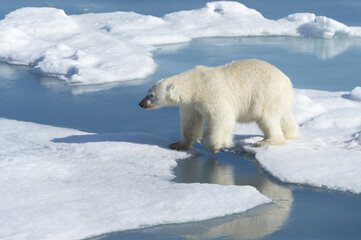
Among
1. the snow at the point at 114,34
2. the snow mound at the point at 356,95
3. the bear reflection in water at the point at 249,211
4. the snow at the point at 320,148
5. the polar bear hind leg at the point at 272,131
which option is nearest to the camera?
the bear reflection in water at the point at 249,211

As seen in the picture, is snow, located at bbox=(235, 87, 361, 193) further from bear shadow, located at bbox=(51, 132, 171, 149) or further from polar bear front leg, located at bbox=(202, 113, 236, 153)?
bear shadow, located at bbox=(51, 132, 171, 149)

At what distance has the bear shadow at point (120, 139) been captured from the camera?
5.48 m

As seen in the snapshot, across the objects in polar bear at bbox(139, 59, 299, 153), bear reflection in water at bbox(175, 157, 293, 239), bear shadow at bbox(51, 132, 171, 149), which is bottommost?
bear reflection in water at bbox(175, 157, 293, 239)

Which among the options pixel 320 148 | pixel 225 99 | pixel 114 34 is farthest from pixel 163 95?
pixel 114 34

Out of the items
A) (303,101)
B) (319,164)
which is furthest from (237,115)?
(303,101)

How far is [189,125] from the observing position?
528 centimetres

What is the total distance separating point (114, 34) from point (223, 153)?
7844 mm

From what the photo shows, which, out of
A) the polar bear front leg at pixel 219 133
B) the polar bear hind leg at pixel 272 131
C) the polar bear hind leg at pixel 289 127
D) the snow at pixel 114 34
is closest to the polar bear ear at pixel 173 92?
the polar bear front leg at pixel 219 133

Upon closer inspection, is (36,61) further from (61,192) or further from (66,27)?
(61,192)

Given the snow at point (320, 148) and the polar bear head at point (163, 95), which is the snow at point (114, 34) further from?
the polar bear head at point (163, 95)

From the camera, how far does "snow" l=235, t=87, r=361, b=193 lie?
449 cm

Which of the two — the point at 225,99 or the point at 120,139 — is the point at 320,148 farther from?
the point at 120,139

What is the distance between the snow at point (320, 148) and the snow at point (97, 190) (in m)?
0.61

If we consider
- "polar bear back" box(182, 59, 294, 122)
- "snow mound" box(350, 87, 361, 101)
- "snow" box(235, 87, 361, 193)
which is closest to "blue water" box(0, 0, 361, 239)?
"snow" box(235, 87, 361, 193)
